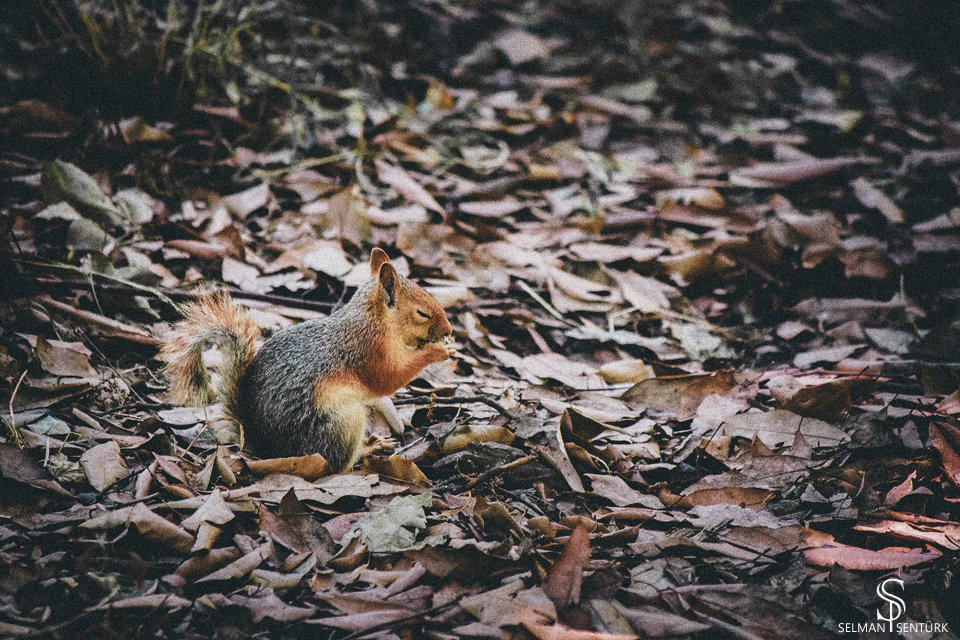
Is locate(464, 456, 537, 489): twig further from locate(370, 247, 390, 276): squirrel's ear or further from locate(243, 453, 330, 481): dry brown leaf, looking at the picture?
locate(370, 247, 390, 276): squirrel's ear

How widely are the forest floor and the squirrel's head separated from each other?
0.33 m

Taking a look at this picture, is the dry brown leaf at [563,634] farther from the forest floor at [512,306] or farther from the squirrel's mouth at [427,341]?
the squirrel's mouth at [427,341]

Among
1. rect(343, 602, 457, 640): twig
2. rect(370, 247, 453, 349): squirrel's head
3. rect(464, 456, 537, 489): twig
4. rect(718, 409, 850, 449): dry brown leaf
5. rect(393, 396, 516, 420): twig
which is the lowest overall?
rect(718, 409, 850, 449): dry brown leaf

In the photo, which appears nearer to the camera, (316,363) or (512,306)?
(316,363)

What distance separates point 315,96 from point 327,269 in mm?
1876

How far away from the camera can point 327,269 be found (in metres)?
3.50

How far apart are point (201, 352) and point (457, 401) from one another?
101 cm

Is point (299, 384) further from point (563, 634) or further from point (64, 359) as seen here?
point (563, 634)

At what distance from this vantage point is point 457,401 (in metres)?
2.99

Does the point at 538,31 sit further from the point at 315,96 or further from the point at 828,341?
the point at 828,341

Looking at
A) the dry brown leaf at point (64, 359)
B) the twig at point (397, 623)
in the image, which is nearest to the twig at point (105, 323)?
the dry brown leaf at point (64, 359)

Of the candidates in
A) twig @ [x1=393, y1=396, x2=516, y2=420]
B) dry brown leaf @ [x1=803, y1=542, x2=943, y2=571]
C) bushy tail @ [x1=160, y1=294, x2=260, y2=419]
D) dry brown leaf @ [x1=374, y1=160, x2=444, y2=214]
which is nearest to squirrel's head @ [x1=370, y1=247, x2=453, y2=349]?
twig @ [x1=393, y1=396, x2=516, y2=420]

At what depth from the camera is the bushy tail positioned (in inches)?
101

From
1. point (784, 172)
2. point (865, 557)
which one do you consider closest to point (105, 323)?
point (865, 557)
